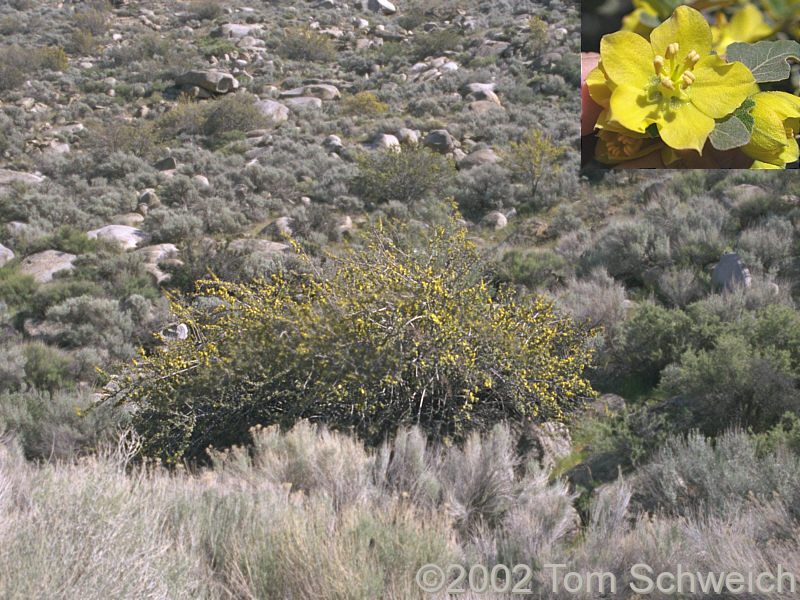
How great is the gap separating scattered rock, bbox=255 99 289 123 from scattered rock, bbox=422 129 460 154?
5739 mm

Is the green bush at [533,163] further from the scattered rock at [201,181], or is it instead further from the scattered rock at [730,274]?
the scattered rock at [201,181]

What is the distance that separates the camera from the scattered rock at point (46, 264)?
877 centimetres

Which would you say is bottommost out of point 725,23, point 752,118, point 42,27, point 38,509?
point 42,27

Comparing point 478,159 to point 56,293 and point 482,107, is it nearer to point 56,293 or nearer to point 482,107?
point 482,107

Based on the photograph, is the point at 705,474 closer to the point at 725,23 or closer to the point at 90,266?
the point at 725,23

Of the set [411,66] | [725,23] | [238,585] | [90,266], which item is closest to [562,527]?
[238,585]

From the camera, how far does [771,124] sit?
1.83m

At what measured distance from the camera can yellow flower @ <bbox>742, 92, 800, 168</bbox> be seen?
1828mm

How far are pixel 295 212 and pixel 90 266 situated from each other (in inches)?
141

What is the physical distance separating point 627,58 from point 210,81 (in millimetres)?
20463

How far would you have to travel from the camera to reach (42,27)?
25.6 meters

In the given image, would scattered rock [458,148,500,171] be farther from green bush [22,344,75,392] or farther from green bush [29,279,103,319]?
green bush [22,344,75,392]

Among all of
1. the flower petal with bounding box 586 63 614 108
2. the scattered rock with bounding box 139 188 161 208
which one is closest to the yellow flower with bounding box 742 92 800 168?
the flower petal with bounding box 586 63 614 108

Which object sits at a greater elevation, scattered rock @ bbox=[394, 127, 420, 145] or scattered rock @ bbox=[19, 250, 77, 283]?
scattered rock @ bbox=[394, 127, 420, 145]
